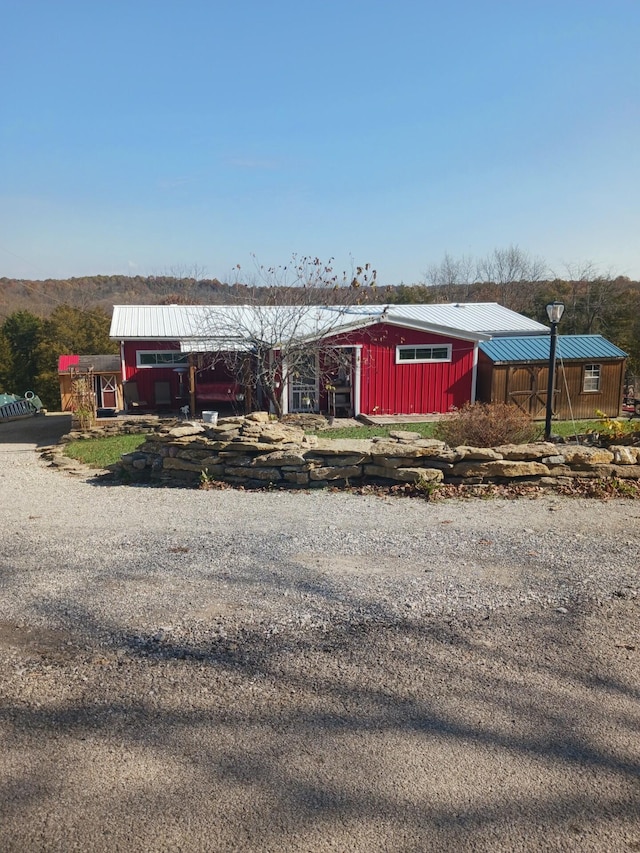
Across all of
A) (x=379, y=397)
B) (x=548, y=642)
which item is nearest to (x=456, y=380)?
(x=379, y=397)

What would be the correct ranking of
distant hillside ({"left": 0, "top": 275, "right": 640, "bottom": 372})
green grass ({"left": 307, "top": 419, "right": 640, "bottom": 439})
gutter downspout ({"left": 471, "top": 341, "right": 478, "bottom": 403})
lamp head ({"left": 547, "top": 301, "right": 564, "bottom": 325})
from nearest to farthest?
lamp head ({"left": 547, "top": 301, "right": 564, "bottom": 325}), green grass ({"left": 307, "top": 419, "right": 640, "bottom": 439}), gutter downspout ({"left": 471, "top": 341, "right": 478, "bottom": 403}), distant hillside ({"left": 0, "top": 275, "right": 640, "bottom": 372})

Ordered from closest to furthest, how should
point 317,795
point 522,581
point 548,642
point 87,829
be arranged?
point 87,829, point 317,795, point 548,642, point 522,581

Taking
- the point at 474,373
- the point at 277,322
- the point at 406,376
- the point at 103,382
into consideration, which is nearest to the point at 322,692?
the point at 277,322

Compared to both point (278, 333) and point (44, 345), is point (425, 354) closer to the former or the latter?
point (278, 333)

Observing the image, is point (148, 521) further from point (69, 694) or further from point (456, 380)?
point (456, 380)

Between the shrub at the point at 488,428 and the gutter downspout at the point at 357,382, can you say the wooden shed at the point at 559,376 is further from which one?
the shrub at the point at 488,428

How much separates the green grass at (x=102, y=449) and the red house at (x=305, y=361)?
318 cm

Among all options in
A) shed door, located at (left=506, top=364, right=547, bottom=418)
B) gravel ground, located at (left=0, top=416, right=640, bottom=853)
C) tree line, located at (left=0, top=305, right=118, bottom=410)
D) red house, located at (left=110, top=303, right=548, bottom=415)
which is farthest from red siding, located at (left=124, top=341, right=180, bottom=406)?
gravel ground, located at (left=0, top=416, right=640, bottom=853)

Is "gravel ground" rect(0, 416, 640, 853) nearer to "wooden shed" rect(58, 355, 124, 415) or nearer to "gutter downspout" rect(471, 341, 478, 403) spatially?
"gutter downspout" rect(471, 341, 478, 403)

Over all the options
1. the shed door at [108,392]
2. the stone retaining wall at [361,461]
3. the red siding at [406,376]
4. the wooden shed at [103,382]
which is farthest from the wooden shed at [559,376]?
the shed door at [108,392]

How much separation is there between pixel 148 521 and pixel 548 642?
5.11m

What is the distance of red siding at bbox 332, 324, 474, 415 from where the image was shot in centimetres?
2092

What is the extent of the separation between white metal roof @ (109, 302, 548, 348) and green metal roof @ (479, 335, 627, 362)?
638 mm

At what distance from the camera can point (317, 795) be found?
290cm
